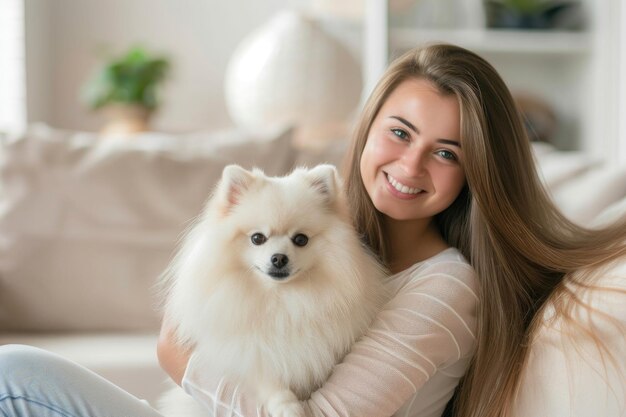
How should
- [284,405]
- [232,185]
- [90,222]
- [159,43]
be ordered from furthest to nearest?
[159,43] < [90,222] < [232,185] < [284,405]

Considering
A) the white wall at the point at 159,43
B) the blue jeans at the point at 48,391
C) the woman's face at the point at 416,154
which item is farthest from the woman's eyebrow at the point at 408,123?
the white wall at the point at 159,43

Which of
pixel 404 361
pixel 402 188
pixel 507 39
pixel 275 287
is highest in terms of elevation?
pixel 507 39

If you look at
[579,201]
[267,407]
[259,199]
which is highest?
[259,199]

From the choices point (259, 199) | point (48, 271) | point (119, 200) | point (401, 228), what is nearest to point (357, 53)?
point (119, 200)

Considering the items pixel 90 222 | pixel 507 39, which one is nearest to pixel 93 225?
pixel 90 222

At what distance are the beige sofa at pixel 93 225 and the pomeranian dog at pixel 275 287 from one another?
1101 millimetres

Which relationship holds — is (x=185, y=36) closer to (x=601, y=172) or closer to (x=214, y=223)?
(x=601, y=172)

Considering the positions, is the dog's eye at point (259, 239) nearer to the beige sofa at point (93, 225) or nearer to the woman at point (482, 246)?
the woman at point (482, 246)

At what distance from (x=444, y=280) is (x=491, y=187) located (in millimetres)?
208

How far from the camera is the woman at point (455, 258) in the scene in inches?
51.8

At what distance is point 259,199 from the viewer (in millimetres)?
1352

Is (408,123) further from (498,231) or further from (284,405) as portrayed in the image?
(284,405)

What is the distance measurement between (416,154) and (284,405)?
53 centimetres

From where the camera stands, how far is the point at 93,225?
2.50 m
